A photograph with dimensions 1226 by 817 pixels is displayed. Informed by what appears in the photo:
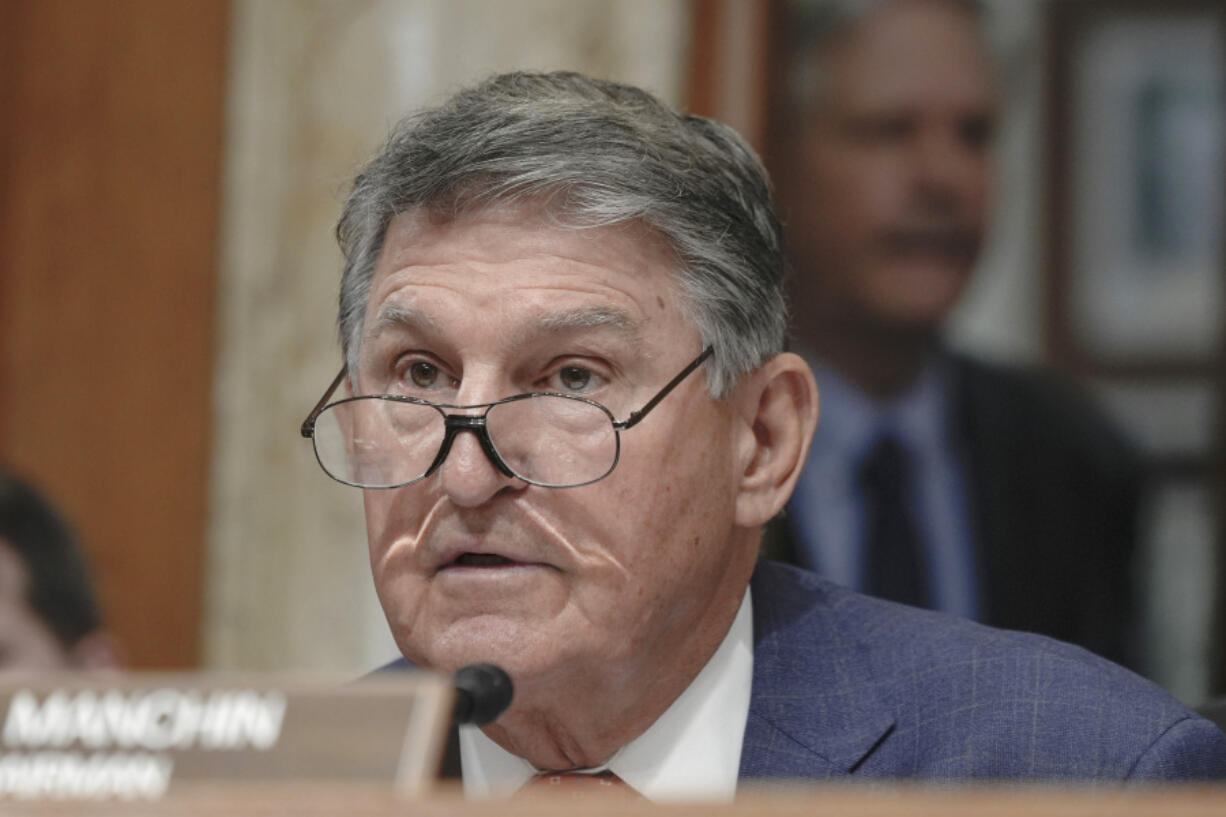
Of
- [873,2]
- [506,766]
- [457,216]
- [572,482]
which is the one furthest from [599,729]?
[873,2]

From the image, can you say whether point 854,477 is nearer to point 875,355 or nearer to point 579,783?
point 875,355

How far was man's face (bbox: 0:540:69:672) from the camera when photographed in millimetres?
2988

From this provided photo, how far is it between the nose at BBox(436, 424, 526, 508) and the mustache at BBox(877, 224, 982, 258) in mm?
1890

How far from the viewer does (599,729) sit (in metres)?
1.95

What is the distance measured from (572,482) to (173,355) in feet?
7.58

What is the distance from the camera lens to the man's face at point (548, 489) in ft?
5.96

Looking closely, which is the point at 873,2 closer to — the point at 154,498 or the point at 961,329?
the point at 961,329

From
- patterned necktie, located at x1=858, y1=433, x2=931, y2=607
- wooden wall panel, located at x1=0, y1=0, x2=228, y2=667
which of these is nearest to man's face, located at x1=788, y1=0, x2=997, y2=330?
patterned necktie, located at x1=858, y1=433, x2=931, y2=607

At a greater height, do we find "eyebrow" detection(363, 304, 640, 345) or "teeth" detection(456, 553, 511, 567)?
"eyebrow" detection(363, 304, 640, 345)

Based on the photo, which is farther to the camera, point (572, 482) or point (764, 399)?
point (764, 399)

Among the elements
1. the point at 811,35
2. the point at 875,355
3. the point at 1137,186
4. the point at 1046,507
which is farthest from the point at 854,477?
the point at 811,35

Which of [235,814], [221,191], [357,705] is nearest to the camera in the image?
[235,814]

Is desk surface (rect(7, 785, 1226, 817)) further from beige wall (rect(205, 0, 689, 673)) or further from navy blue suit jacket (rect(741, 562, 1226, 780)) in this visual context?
beige wall (rect(205, 0, 689, 673))

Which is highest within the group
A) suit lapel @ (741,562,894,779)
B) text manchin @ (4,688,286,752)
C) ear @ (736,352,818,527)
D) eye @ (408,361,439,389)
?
text manchin @ (4,688,286,752)
